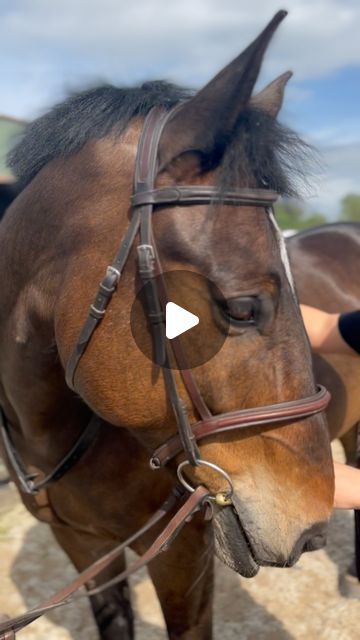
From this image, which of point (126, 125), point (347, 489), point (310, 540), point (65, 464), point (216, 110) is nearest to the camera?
point (216, 110)

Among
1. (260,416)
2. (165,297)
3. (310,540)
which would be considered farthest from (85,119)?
(310,540)

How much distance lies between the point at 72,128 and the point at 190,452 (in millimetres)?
905

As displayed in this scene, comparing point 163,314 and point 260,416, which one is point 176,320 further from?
point 260,416

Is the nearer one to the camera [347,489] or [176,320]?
[176,320]

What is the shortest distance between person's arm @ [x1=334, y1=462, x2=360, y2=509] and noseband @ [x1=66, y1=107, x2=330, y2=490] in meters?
0.55

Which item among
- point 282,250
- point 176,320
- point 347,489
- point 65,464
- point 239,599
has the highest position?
point 282,250

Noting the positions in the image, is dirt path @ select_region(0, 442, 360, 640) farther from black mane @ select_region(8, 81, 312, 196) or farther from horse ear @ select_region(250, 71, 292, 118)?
horse ear @ select_region(250, 71, 292, 118)

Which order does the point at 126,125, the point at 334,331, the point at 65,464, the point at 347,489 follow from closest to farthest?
the point at 126,125 → the point at 347,489 → the point at 65,464 → the point at 334,331

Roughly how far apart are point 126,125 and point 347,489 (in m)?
1.25

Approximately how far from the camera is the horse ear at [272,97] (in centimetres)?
156

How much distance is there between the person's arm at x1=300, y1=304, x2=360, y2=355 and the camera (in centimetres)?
240

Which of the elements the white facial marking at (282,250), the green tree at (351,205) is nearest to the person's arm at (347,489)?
the white facial marking at (282,250)

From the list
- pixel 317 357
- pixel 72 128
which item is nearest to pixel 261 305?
pixel 72 128
